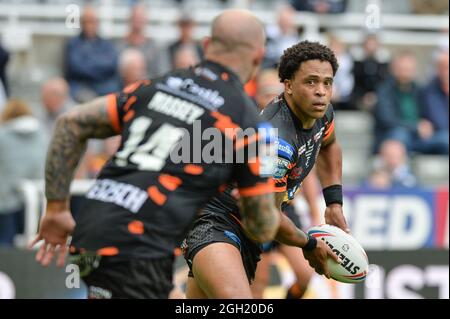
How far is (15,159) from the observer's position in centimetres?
1141

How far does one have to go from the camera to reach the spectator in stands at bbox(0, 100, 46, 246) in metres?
11.3

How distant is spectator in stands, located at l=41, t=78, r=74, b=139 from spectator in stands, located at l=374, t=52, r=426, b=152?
4244 millimetres

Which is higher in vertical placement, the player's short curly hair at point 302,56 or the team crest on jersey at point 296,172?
the player's short curly hair at point 302,56

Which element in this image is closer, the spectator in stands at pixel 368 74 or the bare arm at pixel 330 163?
the bare arm at pixel 330 163

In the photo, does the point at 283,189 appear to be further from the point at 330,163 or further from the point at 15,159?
the point at 15,159

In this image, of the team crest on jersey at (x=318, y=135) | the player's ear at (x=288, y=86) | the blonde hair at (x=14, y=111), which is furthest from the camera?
the blonde hair at (x=14, y=111)

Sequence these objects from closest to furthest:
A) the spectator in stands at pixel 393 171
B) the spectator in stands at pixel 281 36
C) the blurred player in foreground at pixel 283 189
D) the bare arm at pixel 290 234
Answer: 1. the bare arm at pixel 290 234
2. the blurred player in foreground at pixel 283 189
3. the spectator in stands at pixel 393 171
4. the spectator in stands at pixel 281 36

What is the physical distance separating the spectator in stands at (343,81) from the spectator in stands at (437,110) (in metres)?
1.05

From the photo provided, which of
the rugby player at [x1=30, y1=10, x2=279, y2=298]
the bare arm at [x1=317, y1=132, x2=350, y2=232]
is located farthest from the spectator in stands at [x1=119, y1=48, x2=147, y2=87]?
the rugby player at [x1=30, y1=10, x2=279, y2=298]

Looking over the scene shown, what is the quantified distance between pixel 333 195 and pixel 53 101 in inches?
239

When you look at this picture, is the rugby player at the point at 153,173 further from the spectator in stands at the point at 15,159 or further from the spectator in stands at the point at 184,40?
the spectator in stands at the point at 184,40

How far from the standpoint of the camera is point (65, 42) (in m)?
14.1

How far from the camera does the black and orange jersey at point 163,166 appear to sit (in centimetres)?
511

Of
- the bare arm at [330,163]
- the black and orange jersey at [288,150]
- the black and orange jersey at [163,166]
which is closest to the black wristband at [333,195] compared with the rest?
the bare arm at [330,163]
